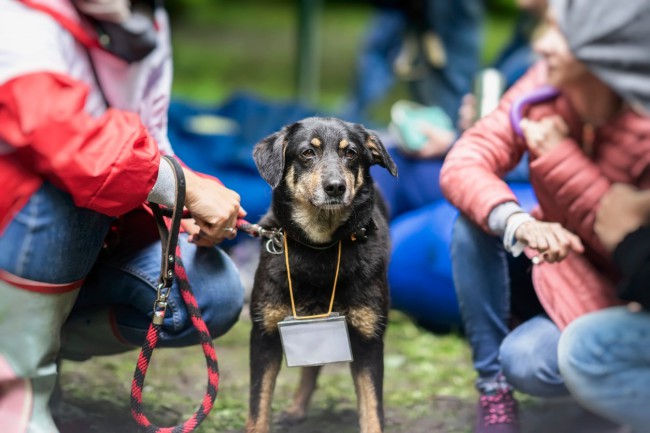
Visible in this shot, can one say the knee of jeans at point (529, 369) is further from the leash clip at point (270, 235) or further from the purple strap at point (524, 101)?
the leash clip at point (270, 235)

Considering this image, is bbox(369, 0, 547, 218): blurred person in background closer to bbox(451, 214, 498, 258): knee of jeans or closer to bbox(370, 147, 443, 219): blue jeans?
bbox(370, 147, 443, 219): blue jeans

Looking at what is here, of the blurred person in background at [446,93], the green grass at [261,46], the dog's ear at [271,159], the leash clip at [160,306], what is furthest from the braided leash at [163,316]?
the green grass at [261,46]

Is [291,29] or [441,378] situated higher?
[291,29]

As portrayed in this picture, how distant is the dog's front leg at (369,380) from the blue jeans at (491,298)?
37 cm

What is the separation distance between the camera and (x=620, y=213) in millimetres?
2104

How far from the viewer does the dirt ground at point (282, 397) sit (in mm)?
2580

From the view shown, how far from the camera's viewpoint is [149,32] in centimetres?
240

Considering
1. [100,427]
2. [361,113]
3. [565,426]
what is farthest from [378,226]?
[361,113]

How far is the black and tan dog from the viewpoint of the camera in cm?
236

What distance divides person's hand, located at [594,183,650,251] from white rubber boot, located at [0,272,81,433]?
4.31 feet

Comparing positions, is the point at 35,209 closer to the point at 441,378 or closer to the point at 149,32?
the point at 149,32

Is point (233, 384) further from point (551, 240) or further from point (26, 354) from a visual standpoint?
point (551, 240)

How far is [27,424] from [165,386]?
2.91ft

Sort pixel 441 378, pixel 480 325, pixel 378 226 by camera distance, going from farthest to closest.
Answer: pixel 441 378 → pixel 480 325 → pixel 378 226
